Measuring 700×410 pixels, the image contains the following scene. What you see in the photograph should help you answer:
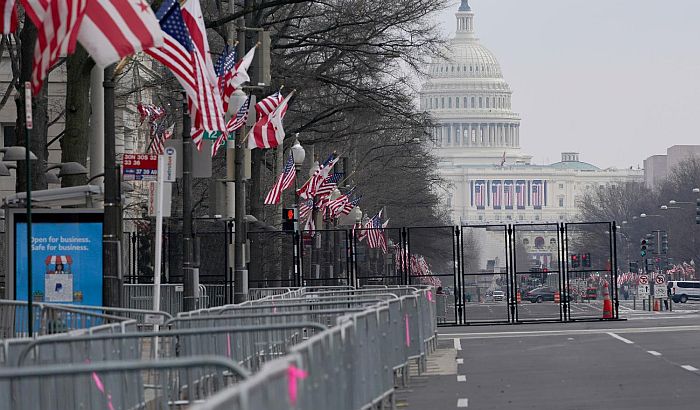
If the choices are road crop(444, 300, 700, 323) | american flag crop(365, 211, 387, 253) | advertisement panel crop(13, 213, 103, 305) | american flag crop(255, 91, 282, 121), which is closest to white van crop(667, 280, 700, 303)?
road crop(444, 300, 700, 323)

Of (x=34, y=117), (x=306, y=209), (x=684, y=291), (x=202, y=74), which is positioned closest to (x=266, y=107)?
(x=34, y=117)

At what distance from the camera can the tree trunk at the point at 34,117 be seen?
2728 centimetres

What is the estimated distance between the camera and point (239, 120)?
103 ft

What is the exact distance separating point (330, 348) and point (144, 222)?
35.7 m

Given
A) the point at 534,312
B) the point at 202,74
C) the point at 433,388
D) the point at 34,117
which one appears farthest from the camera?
the point at 534,312

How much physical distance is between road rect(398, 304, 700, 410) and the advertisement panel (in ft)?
15.1

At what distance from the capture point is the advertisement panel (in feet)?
76.7

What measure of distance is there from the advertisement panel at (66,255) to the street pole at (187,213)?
11.4ft

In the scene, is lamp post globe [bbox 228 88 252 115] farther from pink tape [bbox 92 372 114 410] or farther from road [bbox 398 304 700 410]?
pink tape [bbox 92 372 114 410]

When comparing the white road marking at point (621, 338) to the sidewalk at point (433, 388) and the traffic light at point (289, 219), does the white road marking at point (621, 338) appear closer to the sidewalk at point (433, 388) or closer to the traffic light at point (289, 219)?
the sidewalk at point (433, 388)

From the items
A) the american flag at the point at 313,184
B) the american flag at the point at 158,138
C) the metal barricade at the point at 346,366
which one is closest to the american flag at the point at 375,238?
the american flag at the point at 313,184

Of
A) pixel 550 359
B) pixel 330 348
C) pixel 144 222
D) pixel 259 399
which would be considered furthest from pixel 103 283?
pixel 144 222

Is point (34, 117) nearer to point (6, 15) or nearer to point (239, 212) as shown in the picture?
point (239, 212)

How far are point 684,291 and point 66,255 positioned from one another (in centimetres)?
8162
